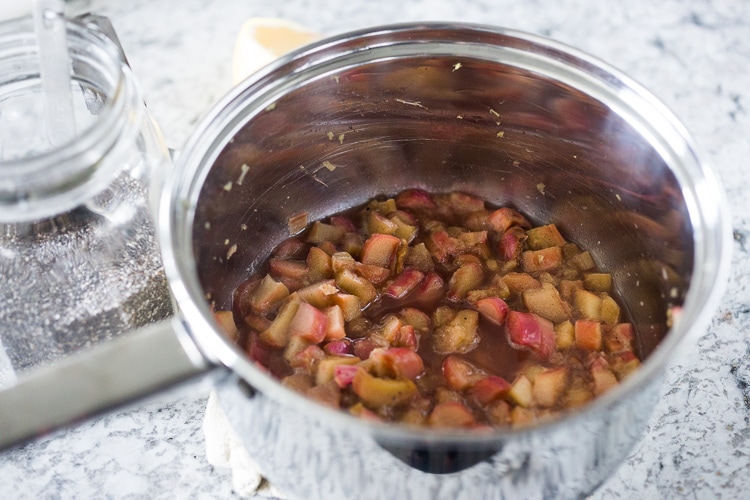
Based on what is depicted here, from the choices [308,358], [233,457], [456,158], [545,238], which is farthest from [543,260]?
[233,457]

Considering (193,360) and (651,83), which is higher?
(651,83)

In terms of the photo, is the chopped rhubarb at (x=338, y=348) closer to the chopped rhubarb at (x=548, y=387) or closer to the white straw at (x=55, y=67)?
the chopped rhubarb at (x=548, y=387)

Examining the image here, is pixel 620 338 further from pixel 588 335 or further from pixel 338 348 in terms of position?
Answer: pixel 338 348

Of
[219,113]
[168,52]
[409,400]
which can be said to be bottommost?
[168,52]

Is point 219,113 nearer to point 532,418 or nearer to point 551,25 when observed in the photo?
point 532,418

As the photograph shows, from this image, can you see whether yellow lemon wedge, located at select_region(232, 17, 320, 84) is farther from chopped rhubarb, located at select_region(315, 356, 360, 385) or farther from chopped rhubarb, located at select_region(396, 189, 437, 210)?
chopped rhubarb, located at select_region(315, 356, 360, 385)

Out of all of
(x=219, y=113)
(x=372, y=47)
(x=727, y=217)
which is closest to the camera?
(x=727, y=217)

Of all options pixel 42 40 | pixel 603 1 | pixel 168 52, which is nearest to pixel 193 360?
pixel 42 40
